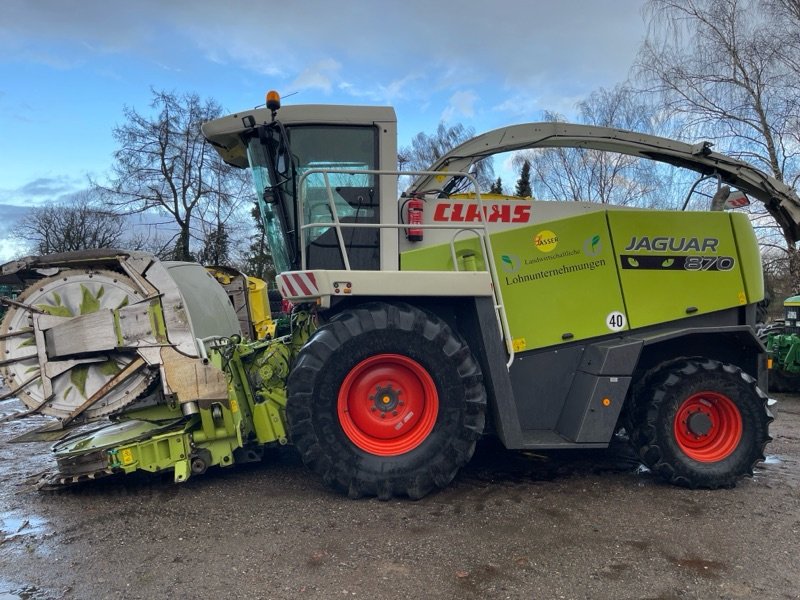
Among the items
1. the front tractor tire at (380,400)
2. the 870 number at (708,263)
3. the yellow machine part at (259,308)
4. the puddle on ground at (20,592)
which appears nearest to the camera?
the puddle on ground at (20,592)

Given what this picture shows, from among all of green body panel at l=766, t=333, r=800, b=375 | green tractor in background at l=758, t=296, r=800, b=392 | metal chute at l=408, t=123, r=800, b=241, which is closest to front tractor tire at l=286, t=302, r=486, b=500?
metal chute at l=408, t=123, r=800, b=241

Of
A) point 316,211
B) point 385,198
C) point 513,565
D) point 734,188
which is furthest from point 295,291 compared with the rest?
point 734,188

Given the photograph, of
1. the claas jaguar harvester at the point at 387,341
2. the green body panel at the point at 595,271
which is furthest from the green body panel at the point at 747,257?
the green body panel at the point at 595,271

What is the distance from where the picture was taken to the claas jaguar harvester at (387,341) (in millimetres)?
3881

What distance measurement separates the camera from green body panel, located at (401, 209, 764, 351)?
4316mm

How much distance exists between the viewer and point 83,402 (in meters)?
3.95

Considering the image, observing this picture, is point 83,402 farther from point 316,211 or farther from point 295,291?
point 316,211

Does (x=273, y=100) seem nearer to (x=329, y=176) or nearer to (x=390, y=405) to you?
(x=329, y=176)

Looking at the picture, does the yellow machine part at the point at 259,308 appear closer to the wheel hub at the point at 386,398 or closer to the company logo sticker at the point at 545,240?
the wheel hub at the point at 386,398

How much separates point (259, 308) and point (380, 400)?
599cm

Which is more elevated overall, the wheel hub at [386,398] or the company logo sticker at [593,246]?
the company logo sticker at [593,246]

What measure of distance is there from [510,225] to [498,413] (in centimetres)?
185

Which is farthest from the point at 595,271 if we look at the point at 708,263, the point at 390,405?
the point at 390,405

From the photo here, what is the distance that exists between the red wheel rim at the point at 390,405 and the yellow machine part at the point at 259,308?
5.21 meters
